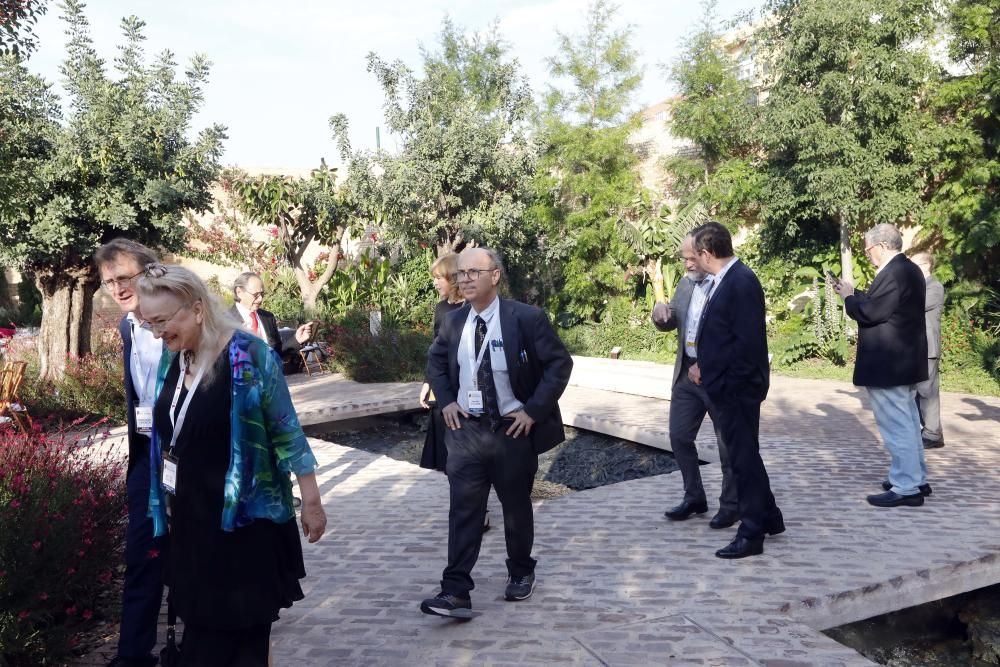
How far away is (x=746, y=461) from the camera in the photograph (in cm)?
471

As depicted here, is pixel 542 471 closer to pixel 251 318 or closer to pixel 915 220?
pixel 251 318

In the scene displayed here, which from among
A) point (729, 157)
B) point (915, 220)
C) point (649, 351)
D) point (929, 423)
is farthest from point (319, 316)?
point (929, 423)

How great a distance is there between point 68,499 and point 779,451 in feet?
19.7

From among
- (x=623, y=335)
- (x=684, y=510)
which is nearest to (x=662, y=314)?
(x=684, y=510)

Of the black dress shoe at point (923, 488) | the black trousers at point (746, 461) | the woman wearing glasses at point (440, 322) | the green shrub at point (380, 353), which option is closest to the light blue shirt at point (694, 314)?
the black trousers at point (746, 461)

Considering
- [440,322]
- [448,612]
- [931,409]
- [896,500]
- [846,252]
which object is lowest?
[896,500]

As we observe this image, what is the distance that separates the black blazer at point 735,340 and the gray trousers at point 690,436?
0.44 metres

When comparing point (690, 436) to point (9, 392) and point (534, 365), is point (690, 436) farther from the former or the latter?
point (9, 392)

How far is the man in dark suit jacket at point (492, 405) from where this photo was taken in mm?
3992

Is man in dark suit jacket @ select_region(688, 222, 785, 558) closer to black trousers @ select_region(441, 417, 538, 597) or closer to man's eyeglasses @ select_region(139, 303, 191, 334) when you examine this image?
black trousers @ select_region(441, 417, 538, 597)

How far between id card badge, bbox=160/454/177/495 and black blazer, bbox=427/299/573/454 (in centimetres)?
158

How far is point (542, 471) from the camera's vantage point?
9.01 meters

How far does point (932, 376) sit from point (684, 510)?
3.31m

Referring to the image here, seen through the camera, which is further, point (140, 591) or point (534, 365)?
point (534, 365)
